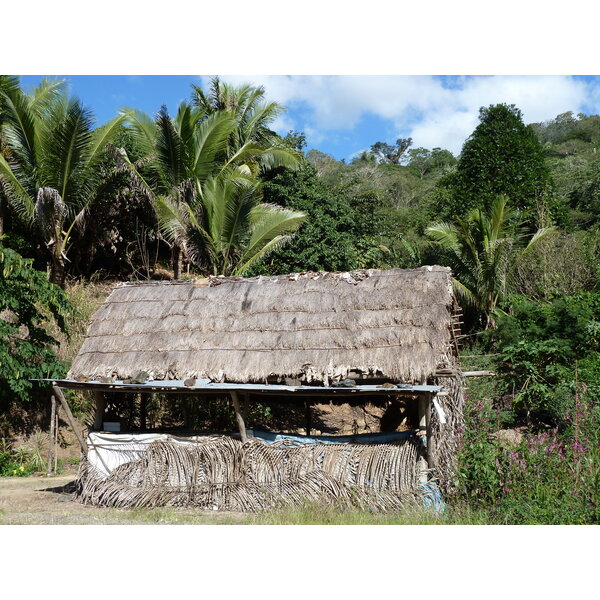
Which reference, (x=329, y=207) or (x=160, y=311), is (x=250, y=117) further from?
(x=160, y=311)

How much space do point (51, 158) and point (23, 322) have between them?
474 cm

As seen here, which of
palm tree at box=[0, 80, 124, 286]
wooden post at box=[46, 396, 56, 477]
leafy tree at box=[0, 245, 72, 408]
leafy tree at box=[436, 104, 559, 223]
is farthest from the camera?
leafy tree at box=[436, 104, 559, 223]

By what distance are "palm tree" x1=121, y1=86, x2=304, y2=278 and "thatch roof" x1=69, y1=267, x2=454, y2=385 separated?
4.12 m

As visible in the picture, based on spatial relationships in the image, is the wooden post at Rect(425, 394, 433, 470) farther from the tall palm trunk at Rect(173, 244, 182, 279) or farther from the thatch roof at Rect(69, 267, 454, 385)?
the tall palm trunk at Rect(173, 244, 182, 279)

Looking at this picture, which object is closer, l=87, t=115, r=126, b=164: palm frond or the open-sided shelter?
the open-sided shelter

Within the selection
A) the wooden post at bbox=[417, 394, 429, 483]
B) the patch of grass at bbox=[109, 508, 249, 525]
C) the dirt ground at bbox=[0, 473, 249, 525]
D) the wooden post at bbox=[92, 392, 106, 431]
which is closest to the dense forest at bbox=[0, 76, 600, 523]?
the wooden post at bbox=[417, 394, 429, 483]

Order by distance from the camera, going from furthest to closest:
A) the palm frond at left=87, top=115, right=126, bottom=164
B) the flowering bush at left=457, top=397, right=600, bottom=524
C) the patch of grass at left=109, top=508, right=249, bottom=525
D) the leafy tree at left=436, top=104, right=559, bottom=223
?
1. the leafy tree at left=436, top=104, right=559, bottom=223
2. the palm frond at left=87, top=115, right=126, bottom=164
3. the patch of grass at left=109, top=508, right=249, bottom=525
4. the flowering bush at left=457, top=397, right=600, bottom=524

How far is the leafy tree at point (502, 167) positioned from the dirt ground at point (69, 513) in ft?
44.1

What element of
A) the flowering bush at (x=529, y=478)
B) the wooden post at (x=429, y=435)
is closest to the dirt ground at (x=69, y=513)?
the wooden post at (x=429, y=435)

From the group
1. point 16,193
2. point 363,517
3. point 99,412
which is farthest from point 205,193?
point 363,517

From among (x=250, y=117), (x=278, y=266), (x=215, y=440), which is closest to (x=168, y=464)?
(x=215, y=440)

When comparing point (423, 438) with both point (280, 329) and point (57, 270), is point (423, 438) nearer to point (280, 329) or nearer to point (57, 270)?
point (280, 329)

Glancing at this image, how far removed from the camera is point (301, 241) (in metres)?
17.5

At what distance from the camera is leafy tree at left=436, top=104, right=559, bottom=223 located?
18.9 m
